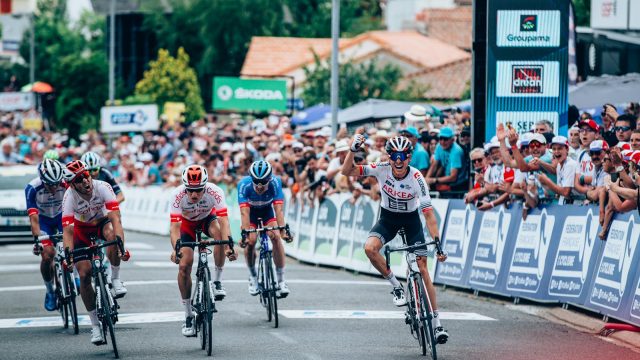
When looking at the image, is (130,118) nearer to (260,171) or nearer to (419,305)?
Result: (260,171)

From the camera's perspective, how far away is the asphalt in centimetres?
A: 1261

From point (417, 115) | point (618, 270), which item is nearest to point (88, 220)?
point (618, 270)

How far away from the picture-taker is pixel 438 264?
19375 millimetres

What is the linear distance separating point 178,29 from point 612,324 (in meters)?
71.2

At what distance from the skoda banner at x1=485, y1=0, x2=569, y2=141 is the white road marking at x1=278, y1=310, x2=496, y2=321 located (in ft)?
15.1

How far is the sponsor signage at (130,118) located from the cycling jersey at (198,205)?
31560mm

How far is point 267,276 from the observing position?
15.2 meters

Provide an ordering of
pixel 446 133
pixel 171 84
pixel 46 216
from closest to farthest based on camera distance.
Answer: pixel 46 216 < pixel 446 133 < pixel 171 84

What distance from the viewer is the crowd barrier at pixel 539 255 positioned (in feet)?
46.2

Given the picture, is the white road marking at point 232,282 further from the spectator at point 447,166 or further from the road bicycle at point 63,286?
the road bicycle at point 63,286

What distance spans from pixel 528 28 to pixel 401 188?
740cm

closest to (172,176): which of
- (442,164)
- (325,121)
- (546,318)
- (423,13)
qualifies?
(325,121)

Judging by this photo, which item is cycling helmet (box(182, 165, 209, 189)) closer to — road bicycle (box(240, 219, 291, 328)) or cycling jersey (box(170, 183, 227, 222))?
cycling jersey (box(170, 183, 227, 222))

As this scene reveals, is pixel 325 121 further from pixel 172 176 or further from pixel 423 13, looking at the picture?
pixel 423 13
